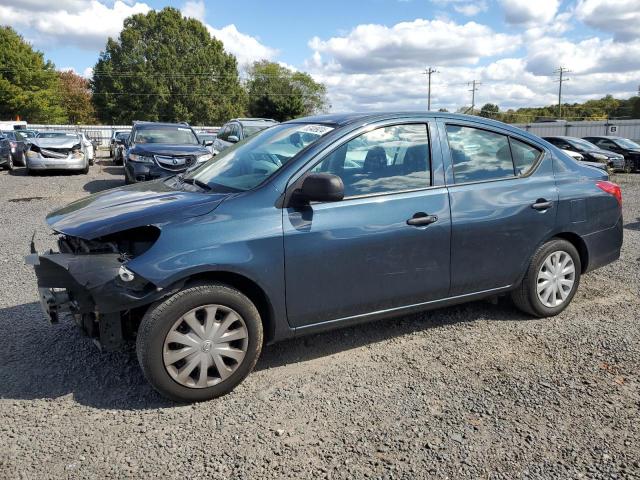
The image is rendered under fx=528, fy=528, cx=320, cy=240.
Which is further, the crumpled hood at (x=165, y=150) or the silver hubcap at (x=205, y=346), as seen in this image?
the crumpled hood at (x=165, y=150)

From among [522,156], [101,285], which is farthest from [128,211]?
[522,156]

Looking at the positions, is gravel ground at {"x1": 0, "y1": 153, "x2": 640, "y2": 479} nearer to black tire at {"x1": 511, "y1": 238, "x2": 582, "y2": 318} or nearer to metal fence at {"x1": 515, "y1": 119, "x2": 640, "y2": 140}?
black tire at {"x1": 511, "y1": 238, "x2": 582, "y2": 318}

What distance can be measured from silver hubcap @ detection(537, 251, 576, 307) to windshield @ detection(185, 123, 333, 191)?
2.19 metres

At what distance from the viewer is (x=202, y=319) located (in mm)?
3113

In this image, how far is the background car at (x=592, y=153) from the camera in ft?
66.4

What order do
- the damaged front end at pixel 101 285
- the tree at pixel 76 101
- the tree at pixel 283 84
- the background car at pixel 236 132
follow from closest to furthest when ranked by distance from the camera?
1. the damaged front end at pixel 101 285
2. the background car at pixel 236 132
3. the tree at pixel 76 101
4. the tree at pixel 283 84

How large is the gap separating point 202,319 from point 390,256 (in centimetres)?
131

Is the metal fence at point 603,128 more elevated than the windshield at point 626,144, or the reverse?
the metal fence at point 603,128

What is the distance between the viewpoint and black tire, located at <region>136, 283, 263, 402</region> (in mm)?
2977

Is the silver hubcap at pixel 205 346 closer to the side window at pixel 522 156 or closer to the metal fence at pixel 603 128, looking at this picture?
the side window at pixel 522 156

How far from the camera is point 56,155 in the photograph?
1562cm

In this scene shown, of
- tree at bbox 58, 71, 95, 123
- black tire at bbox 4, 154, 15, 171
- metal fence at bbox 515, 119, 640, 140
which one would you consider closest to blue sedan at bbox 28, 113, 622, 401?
black tire at bbox 4, 154, 15, 171

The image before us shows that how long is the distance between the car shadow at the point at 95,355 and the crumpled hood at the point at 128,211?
98cm

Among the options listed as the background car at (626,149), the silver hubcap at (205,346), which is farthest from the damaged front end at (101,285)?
the background car at (626,149)
